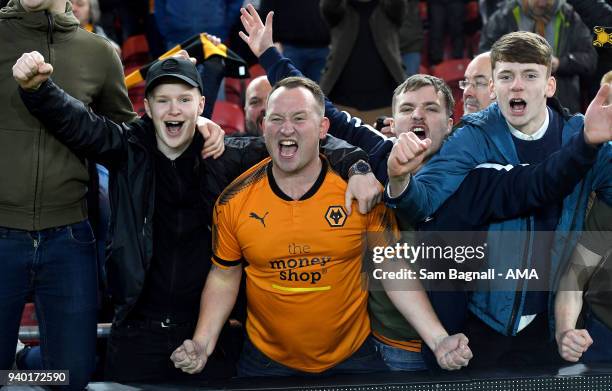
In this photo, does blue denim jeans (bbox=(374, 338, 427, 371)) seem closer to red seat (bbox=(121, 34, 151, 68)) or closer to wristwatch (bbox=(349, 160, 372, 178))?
wristwatch (bbox=(349, 160, 372, 178))

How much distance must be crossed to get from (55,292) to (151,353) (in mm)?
479

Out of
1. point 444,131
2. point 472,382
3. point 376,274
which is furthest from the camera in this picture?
point 444,131

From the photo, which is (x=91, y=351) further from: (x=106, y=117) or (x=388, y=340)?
(x=388, y=340)

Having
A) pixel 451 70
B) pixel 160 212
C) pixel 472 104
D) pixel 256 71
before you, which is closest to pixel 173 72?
pixel 160 212

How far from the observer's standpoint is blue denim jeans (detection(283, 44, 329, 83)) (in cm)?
659

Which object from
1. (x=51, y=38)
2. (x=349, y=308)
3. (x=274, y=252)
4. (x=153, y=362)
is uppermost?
(x=51, y=38)

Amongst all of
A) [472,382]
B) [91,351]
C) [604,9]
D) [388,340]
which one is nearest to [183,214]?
[91,351]

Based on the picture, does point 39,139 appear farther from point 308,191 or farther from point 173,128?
point 308,191

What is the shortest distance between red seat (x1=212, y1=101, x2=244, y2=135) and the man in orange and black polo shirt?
2677 millimetres

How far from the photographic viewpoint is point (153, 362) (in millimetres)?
3799

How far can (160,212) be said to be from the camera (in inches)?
147

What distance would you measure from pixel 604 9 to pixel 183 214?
2.54 m

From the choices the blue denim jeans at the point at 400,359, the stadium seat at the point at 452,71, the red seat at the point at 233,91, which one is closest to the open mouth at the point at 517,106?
the blue denim jeans at the point at 400,359

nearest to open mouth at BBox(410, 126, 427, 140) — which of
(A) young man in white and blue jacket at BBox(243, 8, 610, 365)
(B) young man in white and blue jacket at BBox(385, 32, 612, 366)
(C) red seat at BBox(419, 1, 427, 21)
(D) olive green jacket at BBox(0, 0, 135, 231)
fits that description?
(A) young man in white and blue jacket at BBox(243, 8, 610, 365)
